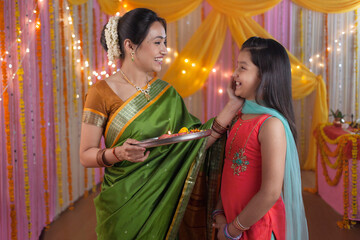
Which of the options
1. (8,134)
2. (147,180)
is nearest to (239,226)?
(147,180)

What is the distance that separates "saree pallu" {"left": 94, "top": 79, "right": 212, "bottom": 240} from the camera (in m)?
1.46

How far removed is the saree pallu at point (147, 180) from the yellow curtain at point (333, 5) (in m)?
3.49

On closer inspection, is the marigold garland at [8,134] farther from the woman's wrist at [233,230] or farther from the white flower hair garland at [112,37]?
the woman's wrist at [233,230]

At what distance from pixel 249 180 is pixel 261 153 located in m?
0.14

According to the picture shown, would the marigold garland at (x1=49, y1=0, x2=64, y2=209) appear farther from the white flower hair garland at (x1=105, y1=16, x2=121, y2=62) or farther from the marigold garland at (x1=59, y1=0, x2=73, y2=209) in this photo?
the white flower hair garland at (x1=105, y1=16, x2=121, y2=62)

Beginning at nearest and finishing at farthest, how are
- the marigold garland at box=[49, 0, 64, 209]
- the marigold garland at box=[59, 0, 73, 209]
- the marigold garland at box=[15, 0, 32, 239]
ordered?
the marigold garland at box=[15, 0, 32, 239]
the marigold garland at box=[49, 0, 64, 209]
the marigold garland at box=[59, 0, 73, 209]

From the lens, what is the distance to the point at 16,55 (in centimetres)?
220

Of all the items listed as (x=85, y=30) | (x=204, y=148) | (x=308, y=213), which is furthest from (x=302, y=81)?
(x=204, y=148)

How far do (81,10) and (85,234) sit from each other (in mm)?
2395

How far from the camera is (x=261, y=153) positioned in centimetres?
119

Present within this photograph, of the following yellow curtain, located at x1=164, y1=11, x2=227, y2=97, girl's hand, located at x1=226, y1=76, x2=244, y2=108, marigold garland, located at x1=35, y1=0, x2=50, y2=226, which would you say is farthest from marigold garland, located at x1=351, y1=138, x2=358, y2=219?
marigold garland, located at x1=35, y1=0, x2=50, y2=226

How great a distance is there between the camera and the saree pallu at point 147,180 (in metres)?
1.46

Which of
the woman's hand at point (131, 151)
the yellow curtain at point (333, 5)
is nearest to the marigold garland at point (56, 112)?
the woman's hand at point (131, 151)

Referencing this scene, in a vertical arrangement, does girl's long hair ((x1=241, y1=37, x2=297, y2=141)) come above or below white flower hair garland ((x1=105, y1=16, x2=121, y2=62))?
below
